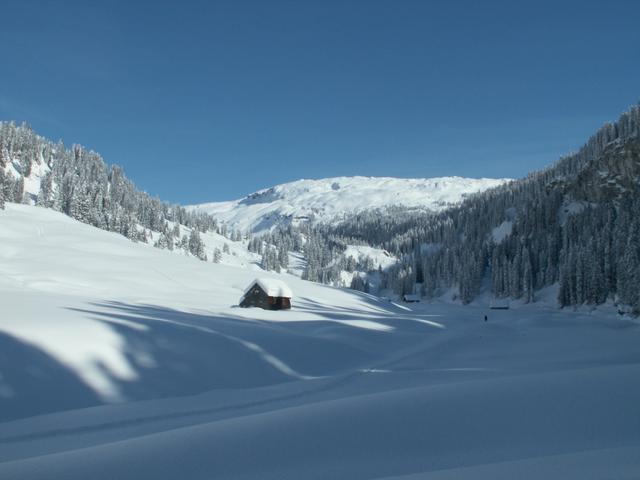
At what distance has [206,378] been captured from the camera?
14289 millimetres

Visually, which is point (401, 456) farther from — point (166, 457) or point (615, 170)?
point (615, 170)

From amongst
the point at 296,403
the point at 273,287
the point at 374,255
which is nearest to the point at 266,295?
the point at 273,287

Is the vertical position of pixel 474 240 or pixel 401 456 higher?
pixel 474 240

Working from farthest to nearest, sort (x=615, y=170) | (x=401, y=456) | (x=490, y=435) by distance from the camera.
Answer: (x=615, y=170), (x=490, y=435), (x=401, y=456)

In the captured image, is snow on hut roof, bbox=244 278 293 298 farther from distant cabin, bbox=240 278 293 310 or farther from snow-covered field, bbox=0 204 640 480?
snow-covered field, bbox=0 204 640 480

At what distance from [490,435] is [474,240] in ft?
428

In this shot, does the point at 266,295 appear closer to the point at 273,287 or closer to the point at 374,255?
the point at 273,287

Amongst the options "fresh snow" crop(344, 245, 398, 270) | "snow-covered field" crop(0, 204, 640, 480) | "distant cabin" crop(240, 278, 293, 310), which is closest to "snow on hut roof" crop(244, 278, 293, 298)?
"distant cabin" crop(240, 278, 293, 310)

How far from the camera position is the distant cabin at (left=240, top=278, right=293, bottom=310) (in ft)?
131

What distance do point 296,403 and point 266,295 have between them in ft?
93.0

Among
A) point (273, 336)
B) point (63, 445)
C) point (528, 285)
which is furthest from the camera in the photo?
point (528, 285)

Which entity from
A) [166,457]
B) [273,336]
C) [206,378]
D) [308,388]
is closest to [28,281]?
[273,336]

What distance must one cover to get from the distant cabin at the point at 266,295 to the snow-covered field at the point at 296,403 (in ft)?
41.8

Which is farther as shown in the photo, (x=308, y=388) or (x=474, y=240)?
(x=474, y=240)
